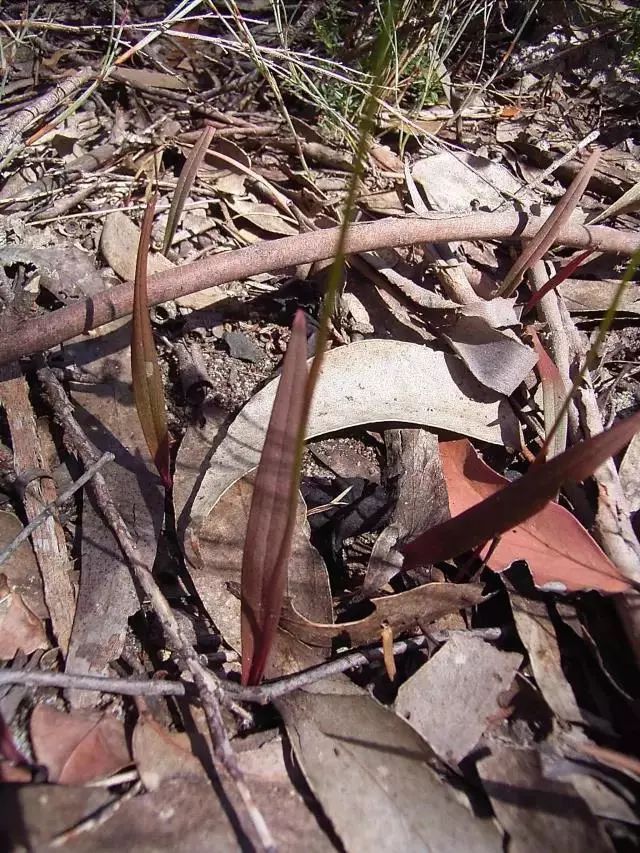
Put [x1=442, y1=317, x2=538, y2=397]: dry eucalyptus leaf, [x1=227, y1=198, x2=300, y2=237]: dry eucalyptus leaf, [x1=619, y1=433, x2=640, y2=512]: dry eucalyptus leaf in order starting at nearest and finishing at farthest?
[x1=619, y1=433, x2=640, y2=512]: dry eucalyptus leaf → [x1=442, y1=317, x2=538, y2=397]: dry eucalyptus leaf → [x1=227, y1=198, x2=300, y2=237]: dry eucalyptus leaf

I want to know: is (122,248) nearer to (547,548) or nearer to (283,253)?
(283,253)

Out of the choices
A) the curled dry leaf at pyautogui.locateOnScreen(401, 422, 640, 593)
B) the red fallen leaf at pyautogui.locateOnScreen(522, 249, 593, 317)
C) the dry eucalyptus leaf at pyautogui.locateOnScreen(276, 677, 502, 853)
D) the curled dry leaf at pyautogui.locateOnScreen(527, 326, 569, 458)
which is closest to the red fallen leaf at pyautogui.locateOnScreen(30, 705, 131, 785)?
the dry eucalyptus leaf at pyautogui.locateOnScreen(276, 677, 502, 853)

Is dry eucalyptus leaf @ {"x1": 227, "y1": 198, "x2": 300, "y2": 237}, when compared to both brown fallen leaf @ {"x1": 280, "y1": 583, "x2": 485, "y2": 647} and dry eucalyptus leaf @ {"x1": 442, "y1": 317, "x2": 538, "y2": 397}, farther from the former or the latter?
brown fallen leaf @ {"x1": 280, "y1": 583, "x2": 485, "y2": 647}

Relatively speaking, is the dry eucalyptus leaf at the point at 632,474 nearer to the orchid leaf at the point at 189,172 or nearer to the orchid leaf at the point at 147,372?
the orchid leaf at the point at 147,372

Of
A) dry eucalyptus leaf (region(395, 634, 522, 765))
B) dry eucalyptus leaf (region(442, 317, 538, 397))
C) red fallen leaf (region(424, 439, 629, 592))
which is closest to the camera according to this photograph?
dry eucalyptus leaf (region(395, 634, 522, 765))

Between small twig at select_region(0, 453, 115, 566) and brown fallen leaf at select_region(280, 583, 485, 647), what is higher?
brown fallen leaf at select_region(280, 583, 485, 647)

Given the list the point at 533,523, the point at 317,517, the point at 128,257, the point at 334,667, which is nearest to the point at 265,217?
the point at 128,257
